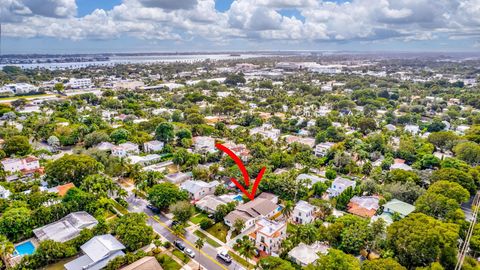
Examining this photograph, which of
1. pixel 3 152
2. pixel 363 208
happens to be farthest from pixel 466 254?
pixel 3 152

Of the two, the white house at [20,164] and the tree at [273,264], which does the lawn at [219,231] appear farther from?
the white house at [20,164]

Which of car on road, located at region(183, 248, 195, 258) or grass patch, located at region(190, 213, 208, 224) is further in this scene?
grass patch, located at region(190, 213, 208, 224)

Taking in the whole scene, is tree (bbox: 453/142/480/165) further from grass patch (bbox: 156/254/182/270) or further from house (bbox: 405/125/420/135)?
grass patch (bbox: 156/254/182/270)

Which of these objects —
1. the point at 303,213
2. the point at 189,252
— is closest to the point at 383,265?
the point at 303,213

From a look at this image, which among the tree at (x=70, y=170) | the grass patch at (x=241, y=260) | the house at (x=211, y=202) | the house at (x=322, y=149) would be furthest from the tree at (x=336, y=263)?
the house at (x=322, y=149)

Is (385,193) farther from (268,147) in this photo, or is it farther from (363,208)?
(268,147)

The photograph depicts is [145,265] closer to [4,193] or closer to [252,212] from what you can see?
[252,212]

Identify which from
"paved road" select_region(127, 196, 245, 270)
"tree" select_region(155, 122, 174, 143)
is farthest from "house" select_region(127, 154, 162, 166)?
"paved road" select_region(127, 196, 245, 270)
